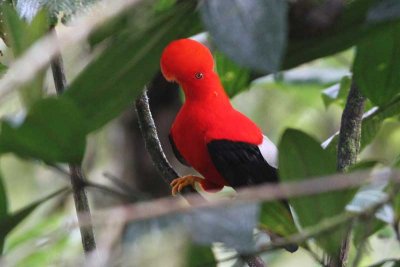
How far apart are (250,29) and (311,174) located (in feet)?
0.47

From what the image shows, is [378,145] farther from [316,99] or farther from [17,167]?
[17,167]

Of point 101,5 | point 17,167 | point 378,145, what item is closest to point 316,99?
point 378,145

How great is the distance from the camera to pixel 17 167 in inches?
105

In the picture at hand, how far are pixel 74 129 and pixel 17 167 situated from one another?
2.22m

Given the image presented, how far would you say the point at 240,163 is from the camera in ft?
2.52

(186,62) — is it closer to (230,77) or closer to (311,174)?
(311,174)

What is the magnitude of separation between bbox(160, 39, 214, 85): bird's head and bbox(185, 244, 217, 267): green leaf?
0.17m

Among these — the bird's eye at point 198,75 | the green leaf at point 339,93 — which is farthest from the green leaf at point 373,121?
the bird's eye at point 198,75

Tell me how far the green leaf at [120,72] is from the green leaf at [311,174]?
0.12 m

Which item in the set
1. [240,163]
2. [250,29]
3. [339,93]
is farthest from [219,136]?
[339,93]

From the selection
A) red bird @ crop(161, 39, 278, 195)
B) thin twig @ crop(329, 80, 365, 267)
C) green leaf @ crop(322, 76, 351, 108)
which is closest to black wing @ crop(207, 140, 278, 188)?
red bird @ crop(161, 39, 278, 195)

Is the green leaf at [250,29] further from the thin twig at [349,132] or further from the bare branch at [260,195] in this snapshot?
the thin twig at [349,132]

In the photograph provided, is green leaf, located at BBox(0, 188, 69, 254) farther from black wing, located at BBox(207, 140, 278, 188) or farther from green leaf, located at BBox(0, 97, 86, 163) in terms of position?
black wing, located at BBox(207, 140, 278, 188)

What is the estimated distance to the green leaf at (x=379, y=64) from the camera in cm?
68
